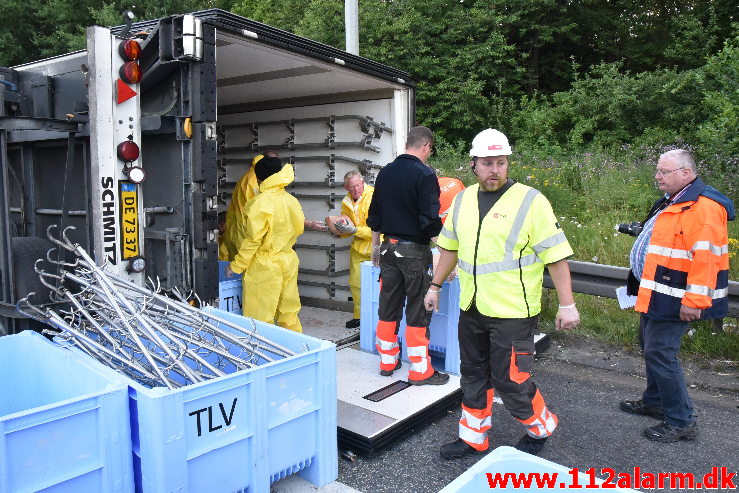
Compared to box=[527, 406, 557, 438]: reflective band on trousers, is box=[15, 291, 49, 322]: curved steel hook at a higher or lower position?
higher

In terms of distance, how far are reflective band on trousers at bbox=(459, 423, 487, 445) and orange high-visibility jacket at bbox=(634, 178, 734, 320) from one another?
4.56ft

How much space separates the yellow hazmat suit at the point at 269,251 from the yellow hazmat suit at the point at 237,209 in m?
1.10

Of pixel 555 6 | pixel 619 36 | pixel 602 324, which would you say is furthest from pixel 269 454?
pixel 619 36

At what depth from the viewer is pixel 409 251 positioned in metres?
4.46

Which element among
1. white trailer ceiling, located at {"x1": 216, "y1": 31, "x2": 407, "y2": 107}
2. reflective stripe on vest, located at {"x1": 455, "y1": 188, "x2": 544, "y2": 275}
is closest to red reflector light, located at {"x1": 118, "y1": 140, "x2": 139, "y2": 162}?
white trailer ceiling, located at {"x1": 216, "y1": 31, "x2": 407, "y2": 107}

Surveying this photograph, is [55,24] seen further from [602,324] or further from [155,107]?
[602,324]

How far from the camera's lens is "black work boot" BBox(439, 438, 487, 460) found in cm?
355

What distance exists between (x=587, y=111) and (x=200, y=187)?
1158 centimetres

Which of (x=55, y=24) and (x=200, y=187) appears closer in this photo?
(x=200, y=187)

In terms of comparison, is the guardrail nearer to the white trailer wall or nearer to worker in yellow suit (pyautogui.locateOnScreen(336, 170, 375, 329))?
worker in yellow suit (pyautogui.locateOnScreen(336, 170, 375, 329))

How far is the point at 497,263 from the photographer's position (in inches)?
130

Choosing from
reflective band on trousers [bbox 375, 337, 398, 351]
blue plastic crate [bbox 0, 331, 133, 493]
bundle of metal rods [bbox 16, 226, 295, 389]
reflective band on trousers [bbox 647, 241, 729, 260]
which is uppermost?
reflective band on trousers [bbox 647, 241, 729, 260]

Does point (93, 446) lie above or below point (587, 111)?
below

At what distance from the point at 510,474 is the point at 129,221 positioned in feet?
10.0
